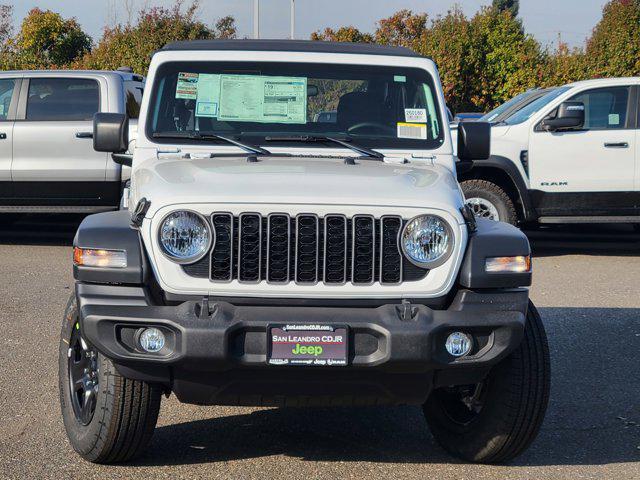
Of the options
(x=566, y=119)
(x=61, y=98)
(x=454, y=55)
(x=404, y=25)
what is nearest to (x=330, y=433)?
(x=566, y=119)

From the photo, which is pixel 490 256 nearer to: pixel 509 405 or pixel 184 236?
pixel 509 405

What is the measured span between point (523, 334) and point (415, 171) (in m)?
1.08

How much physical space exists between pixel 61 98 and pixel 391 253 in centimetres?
814

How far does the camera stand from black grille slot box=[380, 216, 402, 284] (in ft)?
14.4

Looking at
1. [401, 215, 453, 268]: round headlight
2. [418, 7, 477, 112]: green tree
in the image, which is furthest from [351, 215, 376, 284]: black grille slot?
[418, 7, 477, 112]: green tree

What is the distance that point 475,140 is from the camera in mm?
5797

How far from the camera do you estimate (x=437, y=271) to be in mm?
4402

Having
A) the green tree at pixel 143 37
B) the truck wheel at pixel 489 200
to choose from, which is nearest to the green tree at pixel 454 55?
the green tree at pixel 143 37

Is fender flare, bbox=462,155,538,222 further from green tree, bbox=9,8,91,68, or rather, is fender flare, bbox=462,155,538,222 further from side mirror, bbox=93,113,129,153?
green tree, bbox=9,8,91,68

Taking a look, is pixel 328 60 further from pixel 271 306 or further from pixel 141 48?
pixel 141 48

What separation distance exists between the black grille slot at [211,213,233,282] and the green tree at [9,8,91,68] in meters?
30.7

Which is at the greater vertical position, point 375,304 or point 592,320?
point 375,304

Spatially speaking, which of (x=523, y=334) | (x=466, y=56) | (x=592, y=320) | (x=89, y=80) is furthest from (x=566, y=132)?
(x=466, y=56)

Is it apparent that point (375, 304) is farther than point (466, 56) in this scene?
No
